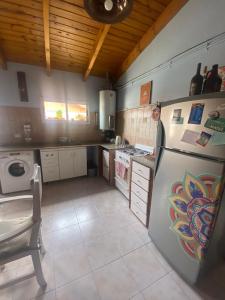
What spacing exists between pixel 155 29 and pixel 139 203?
2.79 meters

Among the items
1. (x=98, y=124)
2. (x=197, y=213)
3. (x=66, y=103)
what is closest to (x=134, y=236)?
(x=197, y=213)

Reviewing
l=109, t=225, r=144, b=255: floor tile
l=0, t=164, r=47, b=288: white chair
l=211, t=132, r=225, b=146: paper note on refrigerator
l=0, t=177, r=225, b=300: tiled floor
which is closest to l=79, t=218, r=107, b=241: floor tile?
l=0, t=177, r=225, b=300: tiled floor

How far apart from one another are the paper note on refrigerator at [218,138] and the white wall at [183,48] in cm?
113

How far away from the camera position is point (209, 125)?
3.11ft

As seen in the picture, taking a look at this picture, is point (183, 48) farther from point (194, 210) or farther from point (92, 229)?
point (92, 229)

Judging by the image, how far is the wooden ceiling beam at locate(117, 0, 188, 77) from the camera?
1878mm

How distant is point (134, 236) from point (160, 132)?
52.6 inches

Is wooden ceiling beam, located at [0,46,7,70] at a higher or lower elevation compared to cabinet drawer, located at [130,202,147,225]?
higher

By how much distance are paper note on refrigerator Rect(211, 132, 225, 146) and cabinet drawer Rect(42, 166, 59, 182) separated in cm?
284

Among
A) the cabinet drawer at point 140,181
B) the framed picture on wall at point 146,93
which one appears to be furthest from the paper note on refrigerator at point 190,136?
the framed picture on wall at point 146,93

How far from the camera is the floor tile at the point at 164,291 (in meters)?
1.12

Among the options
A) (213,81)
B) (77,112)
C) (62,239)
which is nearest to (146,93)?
(213,81)

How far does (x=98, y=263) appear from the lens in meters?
1.38

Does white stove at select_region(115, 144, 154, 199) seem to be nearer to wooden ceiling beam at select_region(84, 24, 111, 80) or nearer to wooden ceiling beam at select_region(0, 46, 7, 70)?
wooden ceiling beam at select_region(84, 24, 111, 80)
